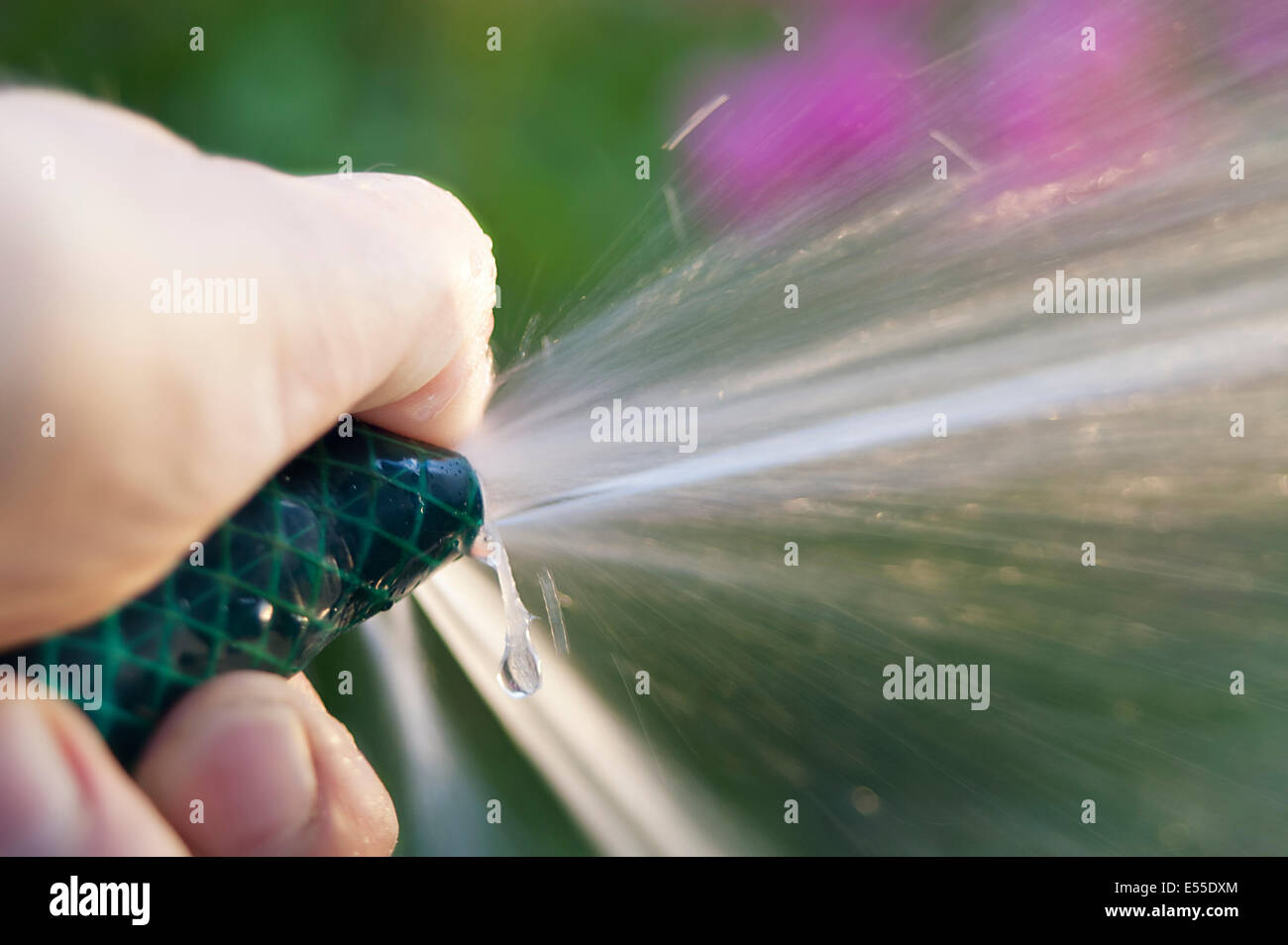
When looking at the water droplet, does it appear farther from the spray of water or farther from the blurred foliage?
the blurred foliage

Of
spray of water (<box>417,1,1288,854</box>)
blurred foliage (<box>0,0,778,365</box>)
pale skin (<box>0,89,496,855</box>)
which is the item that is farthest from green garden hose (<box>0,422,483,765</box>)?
blurred foliage (<box>0,0,778,365</box>)

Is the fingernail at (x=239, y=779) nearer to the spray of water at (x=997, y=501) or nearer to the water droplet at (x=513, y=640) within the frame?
the water droplet at (x=513, y=640)

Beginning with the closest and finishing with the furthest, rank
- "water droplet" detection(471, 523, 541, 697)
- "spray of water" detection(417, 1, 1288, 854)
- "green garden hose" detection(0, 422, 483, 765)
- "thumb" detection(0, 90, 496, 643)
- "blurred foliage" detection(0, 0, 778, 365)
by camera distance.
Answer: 1. "thumb" detection(0, 90, 496, 643)
2. "green garden hose" detection(0, 422, 483, 765)
3. "water droplet" detection(471, 523, 541, 697)
4. "spray of water" detection(417, 1, 1288, 854)
5. "blurred foliage" detection(0, 0, 778, 365)

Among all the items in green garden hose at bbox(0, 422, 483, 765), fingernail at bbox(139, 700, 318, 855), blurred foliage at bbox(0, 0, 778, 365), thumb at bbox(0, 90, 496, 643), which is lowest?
fingernail at bbox(139, 700, 318, 855)

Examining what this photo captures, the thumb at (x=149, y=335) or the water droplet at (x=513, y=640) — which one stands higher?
the thumb at (x=149, y=335)

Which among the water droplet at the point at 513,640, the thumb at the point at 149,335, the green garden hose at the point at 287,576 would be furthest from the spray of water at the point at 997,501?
the thumb at the point at 149,335
